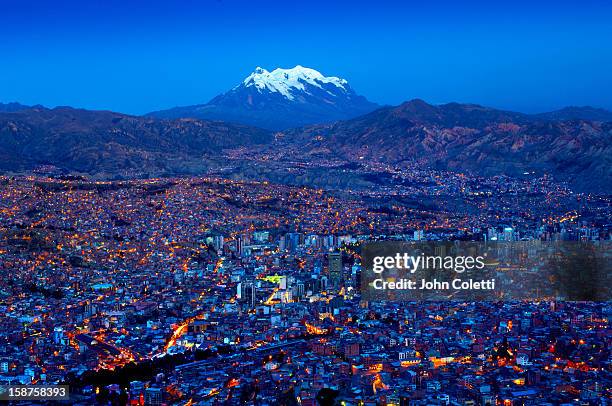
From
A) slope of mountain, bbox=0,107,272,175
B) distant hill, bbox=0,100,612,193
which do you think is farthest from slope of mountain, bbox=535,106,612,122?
slope of mountain, bbox=0,107,272,175

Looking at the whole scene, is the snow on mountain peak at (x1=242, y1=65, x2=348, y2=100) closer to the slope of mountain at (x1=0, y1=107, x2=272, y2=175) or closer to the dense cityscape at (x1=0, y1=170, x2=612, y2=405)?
the slope of mountain at (x1=0, y1=107, x2=272, y2=175)

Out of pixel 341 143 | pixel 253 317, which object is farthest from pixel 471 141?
pixel 253 317

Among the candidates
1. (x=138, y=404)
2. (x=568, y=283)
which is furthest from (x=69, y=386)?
(x=568, y=283)

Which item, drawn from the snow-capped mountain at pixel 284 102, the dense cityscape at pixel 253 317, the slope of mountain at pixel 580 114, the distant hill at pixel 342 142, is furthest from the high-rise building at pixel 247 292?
the snow-capped mountain at pixel 284 102

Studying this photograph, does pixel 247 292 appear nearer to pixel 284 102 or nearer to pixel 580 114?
pixel 580 114

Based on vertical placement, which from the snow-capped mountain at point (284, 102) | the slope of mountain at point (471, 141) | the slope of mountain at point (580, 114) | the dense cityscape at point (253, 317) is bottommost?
the dense cityscape at point (253, 317)

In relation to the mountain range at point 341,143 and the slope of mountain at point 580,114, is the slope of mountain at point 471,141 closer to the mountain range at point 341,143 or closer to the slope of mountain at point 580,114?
the mountain range at point 341,143

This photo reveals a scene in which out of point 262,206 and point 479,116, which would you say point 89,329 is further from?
point 479,116
